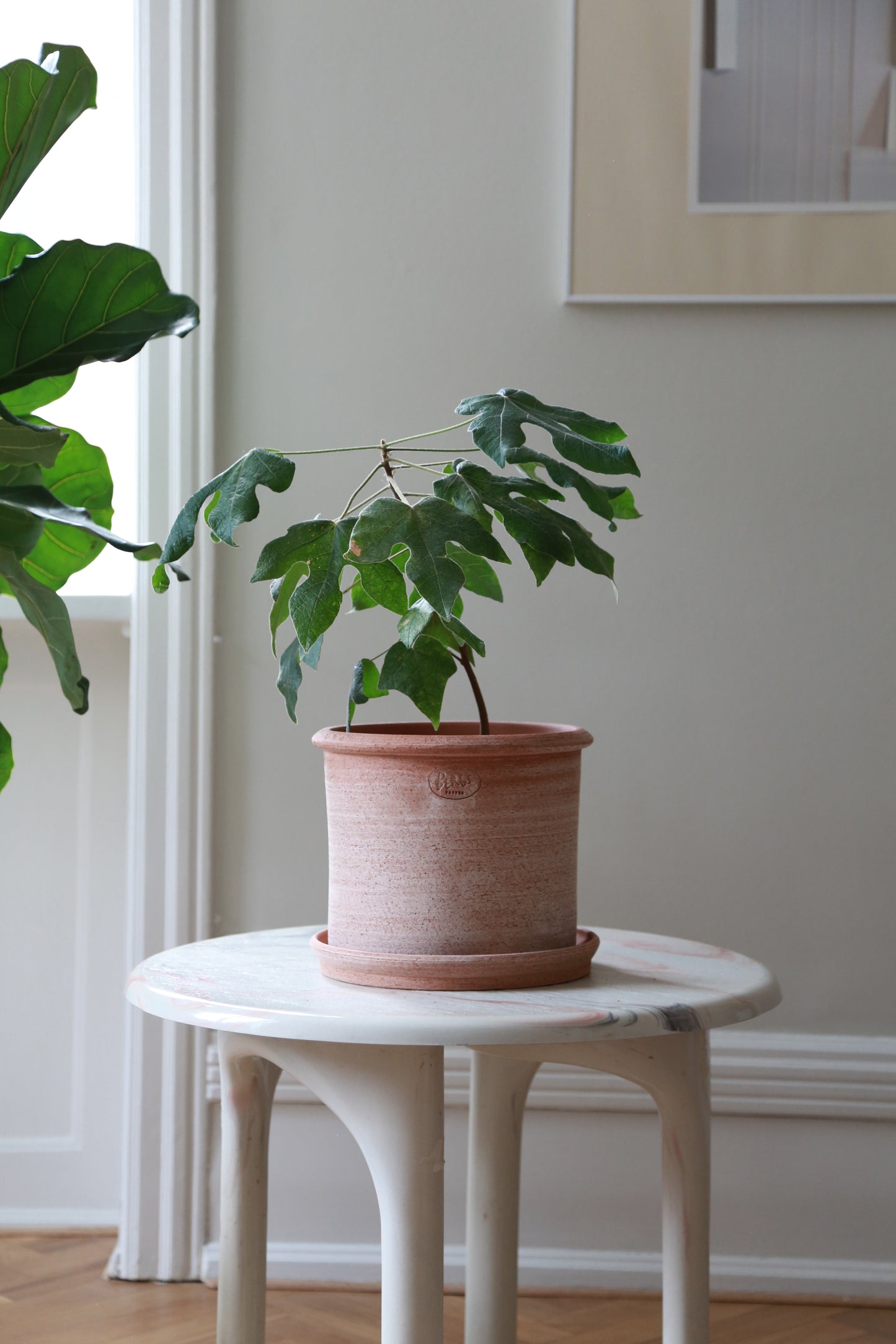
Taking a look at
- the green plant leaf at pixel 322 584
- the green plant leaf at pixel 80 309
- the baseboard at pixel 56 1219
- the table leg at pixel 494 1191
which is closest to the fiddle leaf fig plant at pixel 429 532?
the green plant leaf at pixel 322 584

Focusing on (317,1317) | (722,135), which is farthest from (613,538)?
(317,1317)

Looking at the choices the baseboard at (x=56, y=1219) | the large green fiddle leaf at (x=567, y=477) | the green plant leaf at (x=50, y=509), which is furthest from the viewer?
the baseboard at (x=56, y=1219)

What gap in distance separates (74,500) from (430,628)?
0.34 metres

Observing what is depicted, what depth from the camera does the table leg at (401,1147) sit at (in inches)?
31.3

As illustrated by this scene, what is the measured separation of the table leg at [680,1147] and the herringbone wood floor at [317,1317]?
0.53m

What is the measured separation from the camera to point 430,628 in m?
0.90

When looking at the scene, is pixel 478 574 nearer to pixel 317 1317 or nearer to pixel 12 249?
pixel 12 249

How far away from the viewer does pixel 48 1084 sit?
1684 millimetres

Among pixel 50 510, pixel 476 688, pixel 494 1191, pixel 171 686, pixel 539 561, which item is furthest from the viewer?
pixel 171 686

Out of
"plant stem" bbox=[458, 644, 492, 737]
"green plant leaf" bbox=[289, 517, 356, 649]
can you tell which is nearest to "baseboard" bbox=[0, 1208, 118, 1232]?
"plant stem" bbox=[458, 644, 492, 737]

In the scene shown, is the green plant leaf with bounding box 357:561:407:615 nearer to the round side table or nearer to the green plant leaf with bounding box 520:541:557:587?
the green plant leaf with bounding box 520:541:557:587

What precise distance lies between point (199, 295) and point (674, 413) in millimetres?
589

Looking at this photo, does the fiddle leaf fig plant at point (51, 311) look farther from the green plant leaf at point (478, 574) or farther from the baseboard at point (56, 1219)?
the baseboard at point (56, 1219)

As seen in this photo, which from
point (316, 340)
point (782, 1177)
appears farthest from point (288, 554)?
point (782, 1177)
